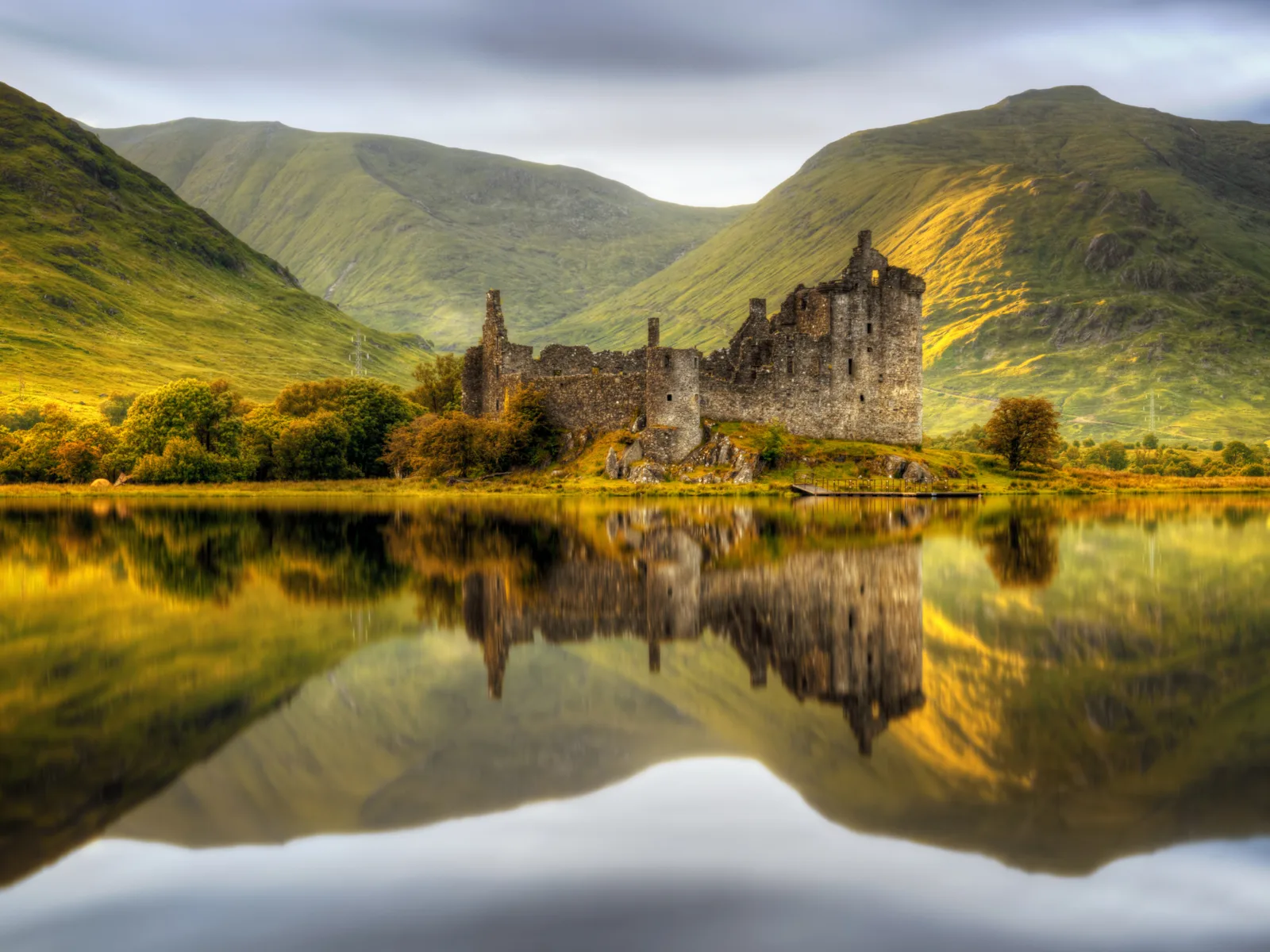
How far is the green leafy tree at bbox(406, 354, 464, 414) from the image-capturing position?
74688mm

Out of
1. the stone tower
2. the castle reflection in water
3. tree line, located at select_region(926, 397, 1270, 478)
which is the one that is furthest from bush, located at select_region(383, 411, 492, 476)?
the castle reflection in water

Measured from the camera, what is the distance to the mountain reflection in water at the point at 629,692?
7.04 metres

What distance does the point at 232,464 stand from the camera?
2608 inches

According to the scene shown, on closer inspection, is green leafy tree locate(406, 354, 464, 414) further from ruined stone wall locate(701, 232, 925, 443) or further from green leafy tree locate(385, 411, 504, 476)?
ruined stone wall locate(701, 232, 925, 443)

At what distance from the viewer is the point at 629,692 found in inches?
416

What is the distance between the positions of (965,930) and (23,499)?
6158cm

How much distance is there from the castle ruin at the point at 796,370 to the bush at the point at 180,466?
1710cm

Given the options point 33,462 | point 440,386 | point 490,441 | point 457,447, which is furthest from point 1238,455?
point 33,462

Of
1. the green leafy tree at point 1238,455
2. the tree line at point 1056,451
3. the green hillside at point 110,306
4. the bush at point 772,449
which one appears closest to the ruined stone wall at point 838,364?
the bush at point 772,449

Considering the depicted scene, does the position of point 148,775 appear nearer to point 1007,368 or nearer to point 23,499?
point 23,499

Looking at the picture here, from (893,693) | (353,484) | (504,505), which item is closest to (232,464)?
(353,484)

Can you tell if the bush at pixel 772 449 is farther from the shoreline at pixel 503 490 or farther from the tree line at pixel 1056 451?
the tree line at pixel 1056 451

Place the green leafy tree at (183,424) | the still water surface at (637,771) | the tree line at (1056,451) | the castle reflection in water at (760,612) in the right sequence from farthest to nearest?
the green leafy tree at (183,424) → the tree line at (1056,451) → the castle reflection in water at (760,612) → the still water surface at (637,771)

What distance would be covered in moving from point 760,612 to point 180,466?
5763cm
